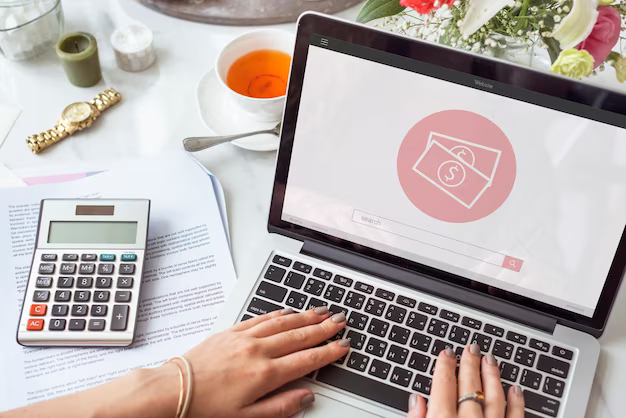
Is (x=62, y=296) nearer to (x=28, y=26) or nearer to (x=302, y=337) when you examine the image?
(x=302, y=337)

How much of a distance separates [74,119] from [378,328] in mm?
504

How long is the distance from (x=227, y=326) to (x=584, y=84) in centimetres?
43

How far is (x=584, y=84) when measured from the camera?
0.58 metres

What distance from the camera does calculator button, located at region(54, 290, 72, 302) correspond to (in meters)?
0.69

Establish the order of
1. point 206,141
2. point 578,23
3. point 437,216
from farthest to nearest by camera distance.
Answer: point 206,141 < point 437,216 < point 578,23

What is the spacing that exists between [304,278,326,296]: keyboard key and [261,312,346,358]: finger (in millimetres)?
40

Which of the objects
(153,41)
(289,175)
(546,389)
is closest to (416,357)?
(546,389)

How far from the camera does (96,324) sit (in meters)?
0.68

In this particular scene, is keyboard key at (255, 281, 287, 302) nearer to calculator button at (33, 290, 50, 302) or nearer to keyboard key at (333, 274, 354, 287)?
keyboard key at (333, 274, 354, 287)

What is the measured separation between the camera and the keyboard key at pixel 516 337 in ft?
2.18

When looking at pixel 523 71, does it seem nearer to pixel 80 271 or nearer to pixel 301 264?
pixel 301 264

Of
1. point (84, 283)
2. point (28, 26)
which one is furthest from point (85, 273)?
point (28, 26)

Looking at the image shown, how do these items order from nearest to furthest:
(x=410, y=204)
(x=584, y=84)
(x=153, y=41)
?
(x=584, y=84), (x=410, y=204), (x=153, y=41)

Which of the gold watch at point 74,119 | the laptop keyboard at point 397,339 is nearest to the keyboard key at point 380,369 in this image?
the laptop keyboard at point 397,339
